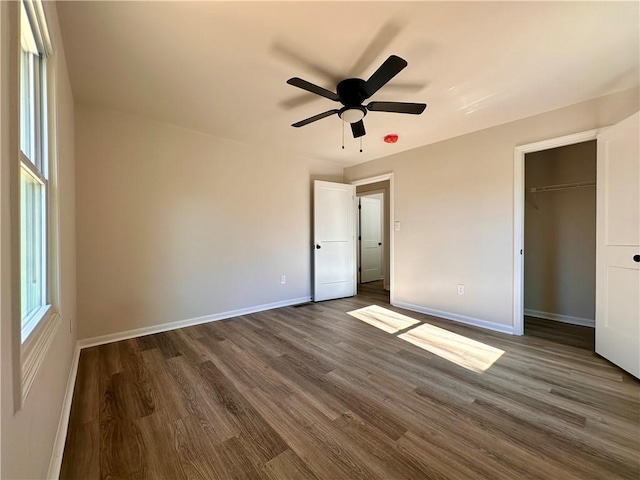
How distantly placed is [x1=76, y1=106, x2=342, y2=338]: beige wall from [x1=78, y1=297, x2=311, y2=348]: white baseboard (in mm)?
49

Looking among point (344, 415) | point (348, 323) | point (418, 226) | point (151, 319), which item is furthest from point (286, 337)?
point (418, 226)

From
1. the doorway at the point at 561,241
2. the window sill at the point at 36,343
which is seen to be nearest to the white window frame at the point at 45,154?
the window sill at the point at 36,343

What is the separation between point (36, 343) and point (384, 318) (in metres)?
3.28

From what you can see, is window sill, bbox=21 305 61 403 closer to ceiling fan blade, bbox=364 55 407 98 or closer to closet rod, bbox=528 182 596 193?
ceiling fan blade, bbox=364 55 407 98

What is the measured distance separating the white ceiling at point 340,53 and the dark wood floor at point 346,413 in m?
2.41

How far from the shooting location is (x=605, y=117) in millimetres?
2490

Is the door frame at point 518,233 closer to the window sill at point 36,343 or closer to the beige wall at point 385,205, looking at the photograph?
the beige wall at point 385,205

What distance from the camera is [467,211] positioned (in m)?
3.38

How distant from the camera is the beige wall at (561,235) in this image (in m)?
3.33

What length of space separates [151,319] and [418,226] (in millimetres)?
3648

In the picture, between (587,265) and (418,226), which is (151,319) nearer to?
(418,226)

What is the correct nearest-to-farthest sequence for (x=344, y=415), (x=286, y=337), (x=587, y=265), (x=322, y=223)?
(x=344, y=415) → (x=286, y=337) → (x=587, y=265) → (x=322, y=223)

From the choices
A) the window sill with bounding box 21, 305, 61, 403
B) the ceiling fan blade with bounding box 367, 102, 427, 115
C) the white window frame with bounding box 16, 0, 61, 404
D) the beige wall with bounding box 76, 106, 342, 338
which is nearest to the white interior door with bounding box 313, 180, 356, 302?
the beige wall with bounding box 76, 106, 342, 338

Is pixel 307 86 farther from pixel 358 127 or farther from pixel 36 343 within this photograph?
pixel 36 343
